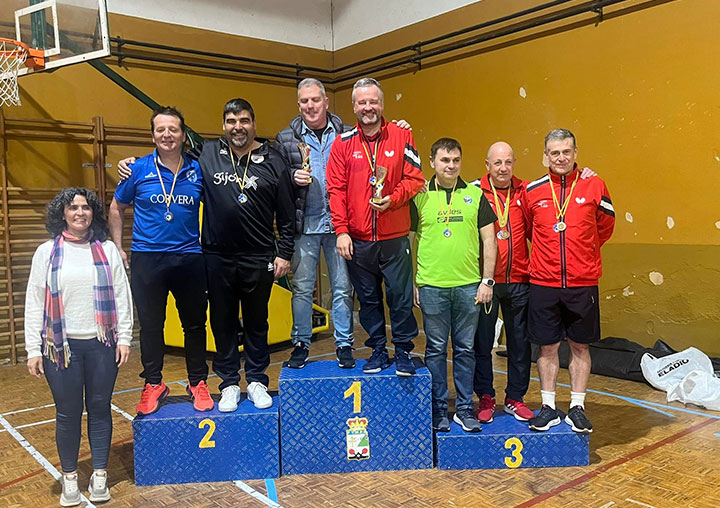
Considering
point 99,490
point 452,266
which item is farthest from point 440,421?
point 99,490

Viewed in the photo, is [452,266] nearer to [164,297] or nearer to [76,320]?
[164,297]

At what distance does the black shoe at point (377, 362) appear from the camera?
3.22 m

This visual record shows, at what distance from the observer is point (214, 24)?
7246mm

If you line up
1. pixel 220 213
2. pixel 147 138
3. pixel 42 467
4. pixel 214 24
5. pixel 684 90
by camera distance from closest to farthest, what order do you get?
pixel 220 213 < pixel 42 467 < pixel 684 90 < pixel 147 138 < pixel 214 24

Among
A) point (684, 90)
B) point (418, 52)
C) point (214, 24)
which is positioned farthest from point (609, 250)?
point (214, 24)

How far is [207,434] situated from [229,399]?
0.20 metres

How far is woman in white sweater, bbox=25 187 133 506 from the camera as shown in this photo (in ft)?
8.84

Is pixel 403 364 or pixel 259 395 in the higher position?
pixel 403 364

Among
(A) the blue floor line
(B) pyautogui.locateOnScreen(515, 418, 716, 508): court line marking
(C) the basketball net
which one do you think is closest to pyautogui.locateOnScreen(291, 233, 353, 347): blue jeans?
(A) the blue floor line

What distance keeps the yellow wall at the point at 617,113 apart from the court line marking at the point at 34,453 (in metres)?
3.01

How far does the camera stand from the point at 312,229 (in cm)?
330

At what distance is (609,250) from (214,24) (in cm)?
522

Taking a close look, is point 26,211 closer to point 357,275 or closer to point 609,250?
point 357,275

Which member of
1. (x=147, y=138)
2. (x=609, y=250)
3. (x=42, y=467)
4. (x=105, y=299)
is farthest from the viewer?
(x=147, y=138)
